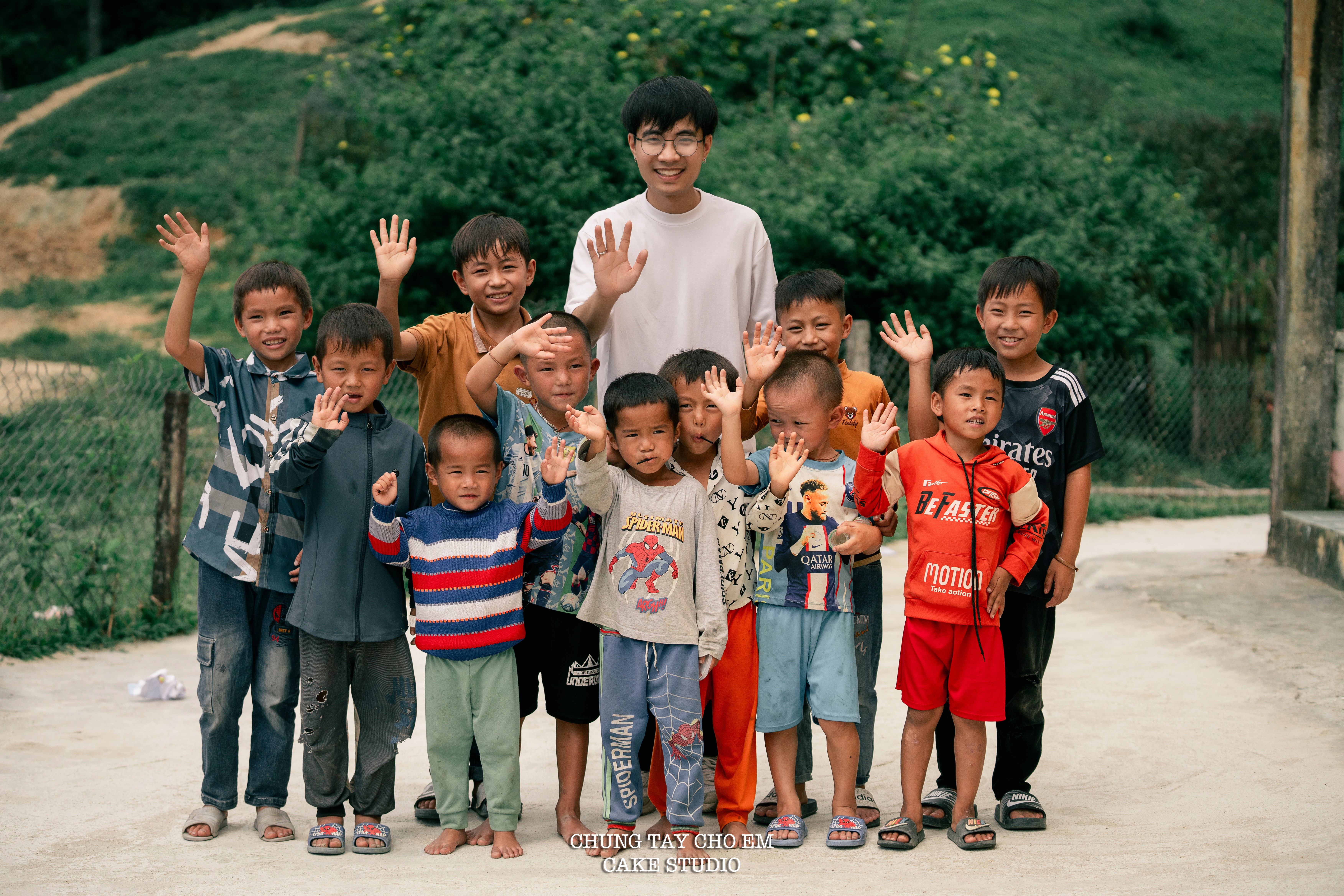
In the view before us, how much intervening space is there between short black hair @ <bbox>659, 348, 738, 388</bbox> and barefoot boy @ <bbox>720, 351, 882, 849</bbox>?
0.13m

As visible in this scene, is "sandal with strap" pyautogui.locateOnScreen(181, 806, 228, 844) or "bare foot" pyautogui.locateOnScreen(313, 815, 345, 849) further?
"sandal with strap" pyautogui.locateOnScreen(181, 806, 228, 844)

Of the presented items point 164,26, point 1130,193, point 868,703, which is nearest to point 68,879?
point 868,703

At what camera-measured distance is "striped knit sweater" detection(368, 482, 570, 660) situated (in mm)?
3010

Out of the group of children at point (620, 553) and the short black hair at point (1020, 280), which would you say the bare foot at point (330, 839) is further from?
the short black hair at point (1020, 280)

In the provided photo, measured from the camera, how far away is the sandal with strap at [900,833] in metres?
3.04

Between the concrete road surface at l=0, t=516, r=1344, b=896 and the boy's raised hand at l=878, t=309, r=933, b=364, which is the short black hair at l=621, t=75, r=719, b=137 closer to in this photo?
the boy's raised hand at l=878, t=309, r=933, b=364

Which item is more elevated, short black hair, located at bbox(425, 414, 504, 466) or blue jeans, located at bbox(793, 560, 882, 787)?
short black hair, located at bbox(425, 414, 504, 466)

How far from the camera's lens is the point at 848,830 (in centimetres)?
307

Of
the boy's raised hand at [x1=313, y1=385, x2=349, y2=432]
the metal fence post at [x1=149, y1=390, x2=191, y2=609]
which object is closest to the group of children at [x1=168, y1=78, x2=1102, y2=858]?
the boy's raised hand at [x1=313, y1=385, x2=349, y2=432]

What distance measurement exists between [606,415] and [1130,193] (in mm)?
8891

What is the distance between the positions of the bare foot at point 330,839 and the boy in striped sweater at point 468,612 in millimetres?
236

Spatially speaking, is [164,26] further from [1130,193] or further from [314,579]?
[314,579]

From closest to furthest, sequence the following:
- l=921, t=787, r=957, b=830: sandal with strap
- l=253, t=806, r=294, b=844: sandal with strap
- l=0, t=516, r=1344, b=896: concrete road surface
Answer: l=0, t=516, r=1344, b=896: concrete road surface
l=253, t=806, r=294, b=844: sandal with strap
l=921, t=787, r=957, b=830: sandal with strap

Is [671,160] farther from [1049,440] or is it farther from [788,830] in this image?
[788,830]
